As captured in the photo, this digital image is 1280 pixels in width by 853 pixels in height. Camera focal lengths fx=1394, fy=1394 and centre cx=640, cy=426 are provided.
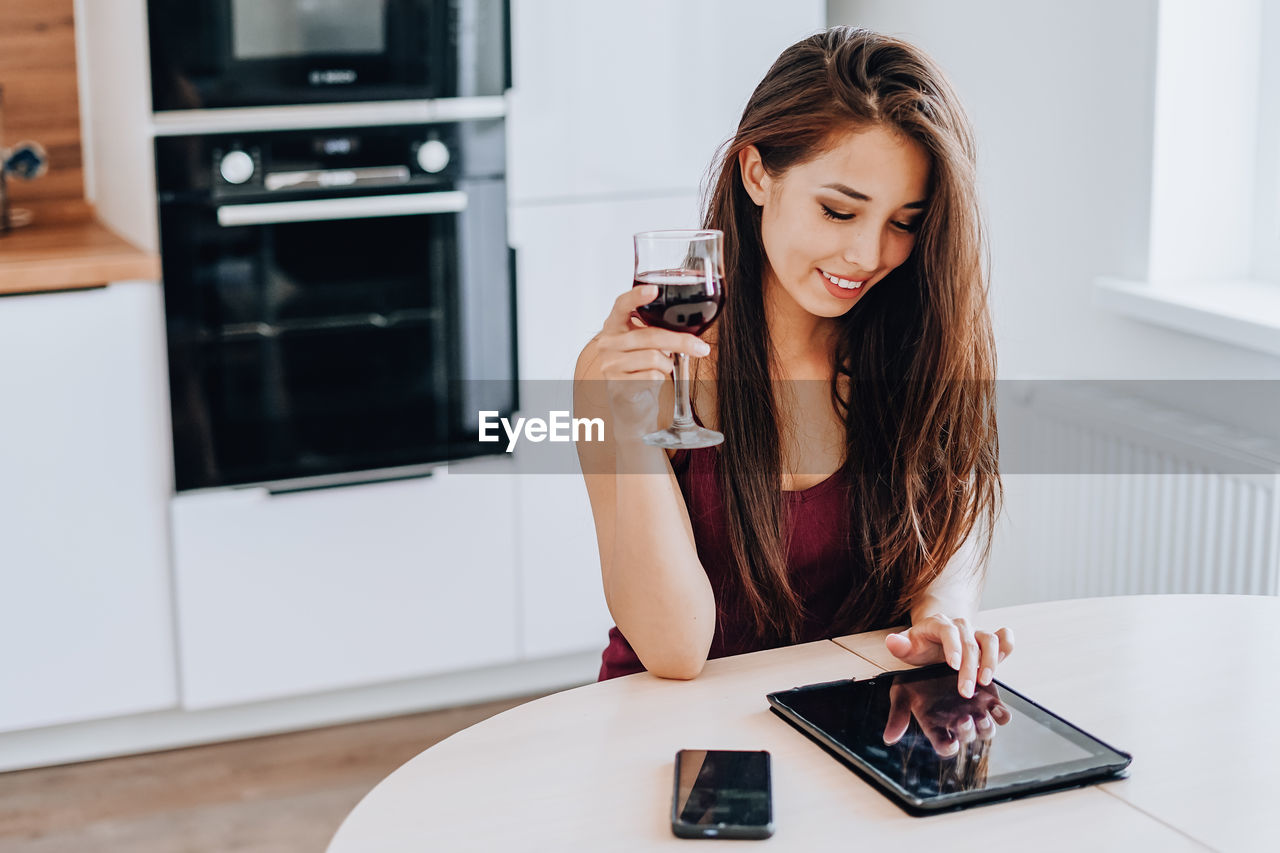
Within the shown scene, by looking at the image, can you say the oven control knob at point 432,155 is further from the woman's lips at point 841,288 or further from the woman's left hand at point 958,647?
the woman's left hand at point 958,647

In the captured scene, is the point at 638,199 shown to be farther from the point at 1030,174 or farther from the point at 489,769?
the point at 489,769

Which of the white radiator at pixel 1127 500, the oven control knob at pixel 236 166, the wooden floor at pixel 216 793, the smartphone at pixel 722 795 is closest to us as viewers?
the smartphone at pixel 722 795

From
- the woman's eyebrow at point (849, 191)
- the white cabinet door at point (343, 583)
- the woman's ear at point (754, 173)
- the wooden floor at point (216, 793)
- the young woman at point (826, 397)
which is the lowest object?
the wooden floor at point (216, 793)

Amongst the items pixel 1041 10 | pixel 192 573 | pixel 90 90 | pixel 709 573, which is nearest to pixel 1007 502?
pixel 1041 10

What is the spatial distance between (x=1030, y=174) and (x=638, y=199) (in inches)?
31.8

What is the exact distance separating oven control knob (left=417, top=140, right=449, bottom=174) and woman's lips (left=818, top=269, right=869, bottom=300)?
4.57ft

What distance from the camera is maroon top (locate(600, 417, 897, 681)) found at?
5.45 ft

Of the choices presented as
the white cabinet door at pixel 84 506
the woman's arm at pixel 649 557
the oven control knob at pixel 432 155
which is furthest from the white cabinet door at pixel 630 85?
the woman's arm at pixel 649 557

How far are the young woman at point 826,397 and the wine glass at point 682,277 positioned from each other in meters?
0.14

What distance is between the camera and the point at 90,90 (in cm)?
296

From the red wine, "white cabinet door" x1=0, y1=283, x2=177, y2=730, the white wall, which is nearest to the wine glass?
the red wine

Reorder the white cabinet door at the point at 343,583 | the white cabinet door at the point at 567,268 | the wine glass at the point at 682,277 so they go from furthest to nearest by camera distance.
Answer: the white cabinet door at the point at 567,268, the white cabinet door at the point at 343,583, the wine glass at the point at 682,277

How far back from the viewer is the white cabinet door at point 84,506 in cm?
257

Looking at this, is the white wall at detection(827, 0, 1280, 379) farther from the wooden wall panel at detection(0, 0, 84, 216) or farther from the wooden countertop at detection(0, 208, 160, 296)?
the wooden wall panel at detection(0, 0, 84, 216)
